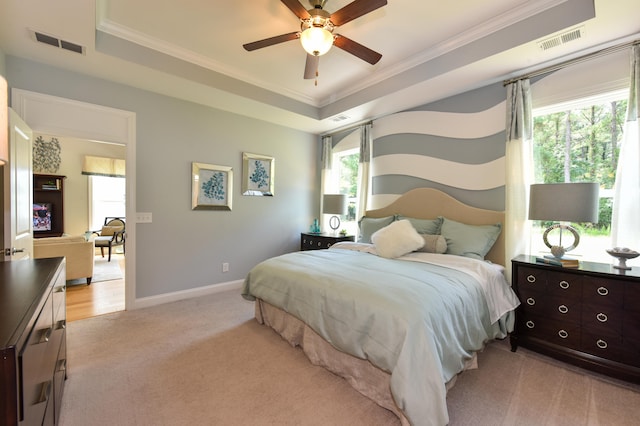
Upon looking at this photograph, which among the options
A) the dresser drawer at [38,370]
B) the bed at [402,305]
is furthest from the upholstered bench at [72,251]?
the dresser drawer at [38,370]

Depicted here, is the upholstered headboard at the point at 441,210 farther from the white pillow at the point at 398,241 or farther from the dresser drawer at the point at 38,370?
the dresser drawer at the point at 38,370

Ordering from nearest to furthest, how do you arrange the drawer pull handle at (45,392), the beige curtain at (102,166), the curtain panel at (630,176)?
1. the drawer pull handle at (45,392)
2. the curtain panel at (630,176)
3. the beige curtain at (102,166)

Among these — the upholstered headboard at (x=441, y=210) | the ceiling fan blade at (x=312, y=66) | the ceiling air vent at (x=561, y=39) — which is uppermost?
the ceiling air vent at (x=561, y=39)

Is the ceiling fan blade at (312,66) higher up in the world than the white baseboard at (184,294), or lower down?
higher up

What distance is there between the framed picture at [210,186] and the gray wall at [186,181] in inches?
3.1

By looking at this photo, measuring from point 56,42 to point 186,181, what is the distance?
5.88ft

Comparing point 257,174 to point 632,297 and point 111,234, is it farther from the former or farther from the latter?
point 111,234

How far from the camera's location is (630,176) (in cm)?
224

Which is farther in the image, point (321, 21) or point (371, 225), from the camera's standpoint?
point (371, 225)

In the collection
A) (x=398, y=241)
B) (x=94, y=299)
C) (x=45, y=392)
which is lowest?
(x=94, y=299)

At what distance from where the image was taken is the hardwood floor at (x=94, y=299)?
3287 mm

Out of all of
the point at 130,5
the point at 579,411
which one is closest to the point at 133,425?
the point at 579,411

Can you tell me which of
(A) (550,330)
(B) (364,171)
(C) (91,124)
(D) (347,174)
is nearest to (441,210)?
(B) (364,171)

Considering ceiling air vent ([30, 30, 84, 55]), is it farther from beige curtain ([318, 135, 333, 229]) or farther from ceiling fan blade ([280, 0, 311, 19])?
beige curtain ([318, 135, 333, 229])
